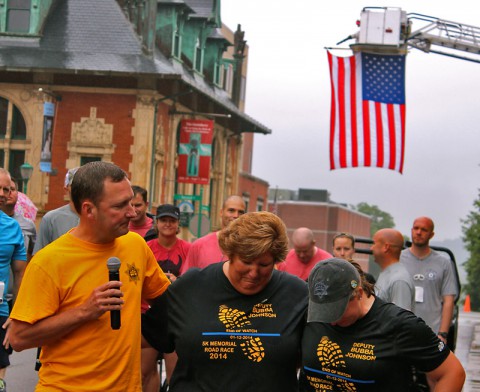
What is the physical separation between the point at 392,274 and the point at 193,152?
2931cm

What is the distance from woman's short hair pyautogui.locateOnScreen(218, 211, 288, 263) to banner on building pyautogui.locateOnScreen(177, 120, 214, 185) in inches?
1290

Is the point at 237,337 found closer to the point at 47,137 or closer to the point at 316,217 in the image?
the point at 47,137

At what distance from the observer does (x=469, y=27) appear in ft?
63.1

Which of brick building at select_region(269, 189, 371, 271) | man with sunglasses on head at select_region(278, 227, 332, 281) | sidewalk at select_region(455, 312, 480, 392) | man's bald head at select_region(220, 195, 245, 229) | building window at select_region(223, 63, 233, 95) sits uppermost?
building window at select_region(223, 63, 233, 95)

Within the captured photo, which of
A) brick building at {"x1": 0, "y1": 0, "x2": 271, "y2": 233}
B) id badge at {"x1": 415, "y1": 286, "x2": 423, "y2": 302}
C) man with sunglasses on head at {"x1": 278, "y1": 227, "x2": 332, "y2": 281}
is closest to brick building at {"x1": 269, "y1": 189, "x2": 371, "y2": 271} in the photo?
brick building at {"x1": 0, "y1": 0, "x2": 271, "y2": 233}

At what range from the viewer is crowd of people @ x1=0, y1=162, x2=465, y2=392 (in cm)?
452

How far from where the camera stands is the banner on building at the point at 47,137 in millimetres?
34031

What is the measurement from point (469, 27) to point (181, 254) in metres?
11.1

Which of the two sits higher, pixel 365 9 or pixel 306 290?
pixel 365 9

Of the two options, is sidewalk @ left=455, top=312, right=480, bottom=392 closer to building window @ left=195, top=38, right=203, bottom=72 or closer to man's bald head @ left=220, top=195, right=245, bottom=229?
man's bald head @ left=220, top=195, right=245, bottom=229

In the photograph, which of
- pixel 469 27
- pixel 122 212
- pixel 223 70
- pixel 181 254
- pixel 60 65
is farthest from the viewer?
pixel 223 70

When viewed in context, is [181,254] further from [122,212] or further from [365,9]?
[365,9]

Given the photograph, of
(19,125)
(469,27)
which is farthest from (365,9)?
(19,125)

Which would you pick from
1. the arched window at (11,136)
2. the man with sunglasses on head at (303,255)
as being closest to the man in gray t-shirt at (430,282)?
the man with sunglasses on head at (303,255)
